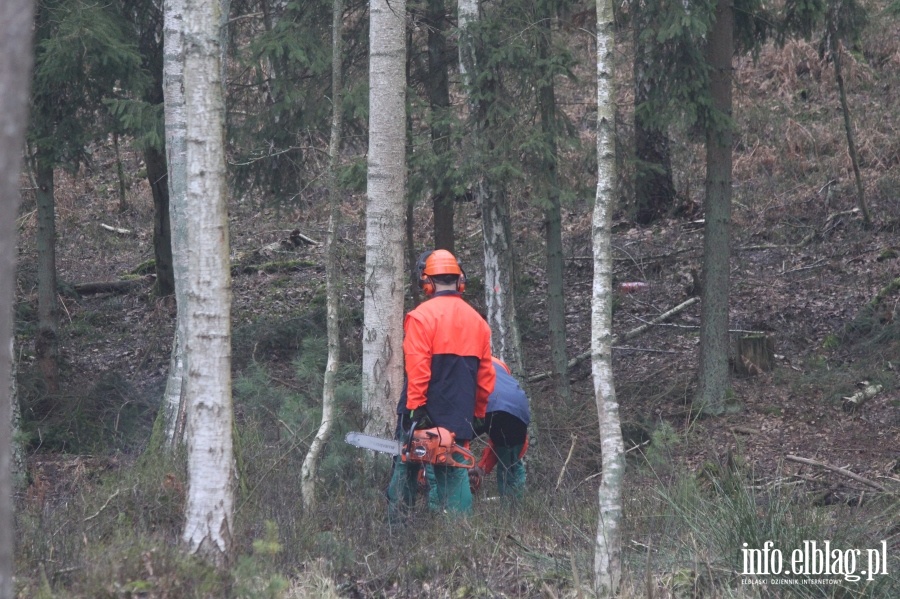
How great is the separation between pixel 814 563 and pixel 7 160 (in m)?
4.50

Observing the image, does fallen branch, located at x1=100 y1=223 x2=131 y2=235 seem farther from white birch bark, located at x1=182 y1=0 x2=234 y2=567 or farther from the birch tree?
the birch tree

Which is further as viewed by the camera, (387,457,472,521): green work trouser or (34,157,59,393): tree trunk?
(34,157,59,393): tree trunk

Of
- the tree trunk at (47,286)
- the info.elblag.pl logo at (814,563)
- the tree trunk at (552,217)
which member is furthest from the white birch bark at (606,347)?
the tree trunk at (47,286)

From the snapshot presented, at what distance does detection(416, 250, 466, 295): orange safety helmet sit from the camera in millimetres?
6473

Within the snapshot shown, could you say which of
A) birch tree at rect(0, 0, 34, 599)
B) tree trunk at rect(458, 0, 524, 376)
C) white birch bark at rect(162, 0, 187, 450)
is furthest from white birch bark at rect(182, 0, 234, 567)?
tree trunk at rect(458, 0, 524, 376)

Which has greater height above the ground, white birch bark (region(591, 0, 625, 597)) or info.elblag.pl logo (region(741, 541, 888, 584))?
white birch bark (region(591, 0, 625, 597))

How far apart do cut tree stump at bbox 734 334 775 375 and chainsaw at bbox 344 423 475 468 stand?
689cm

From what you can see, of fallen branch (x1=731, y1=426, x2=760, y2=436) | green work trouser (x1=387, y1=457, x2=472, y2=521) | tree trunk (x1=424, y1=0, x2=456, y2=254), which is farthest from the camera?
fallen branch (x1=731, y1=426, x2=760, y2=436)

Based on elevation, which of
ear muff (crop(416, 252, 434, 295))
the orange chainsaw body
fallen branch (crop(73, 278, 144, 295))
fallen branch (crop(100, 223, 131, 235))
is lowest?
the orange chainsaw body

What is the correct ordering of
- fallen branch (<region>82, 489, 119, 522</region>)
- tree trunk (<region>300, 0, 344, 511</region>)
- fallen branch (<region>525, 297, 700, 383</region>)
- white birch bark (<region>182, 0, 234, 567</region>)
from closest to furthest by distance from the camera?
white birch bark (<region>182, 0, 234, 567</region>)
fallen branch (<region>82, 489, 119, 522</region>)
tree trunk (<region>300, 0, 344, 511</region>)
fallen branch (<region>525, 297, 700, 383</region>)

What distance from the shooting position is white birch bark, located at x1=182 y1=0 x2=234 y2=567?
16.1 feet

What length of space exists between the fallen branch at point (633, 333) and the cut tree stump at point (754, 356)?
1586mm

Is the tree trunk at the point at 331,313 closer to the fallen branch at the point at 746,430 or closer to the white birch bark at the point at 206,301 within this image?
the white birch bark at the point at 206,301

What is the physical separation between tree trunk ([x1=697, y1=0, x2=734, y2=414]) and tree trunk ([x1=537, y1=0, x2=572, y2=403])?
1710 mm
